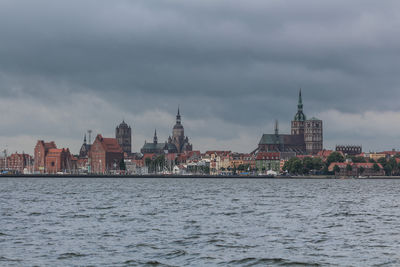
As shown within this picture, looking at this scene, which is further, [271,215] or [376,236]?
[271,215]

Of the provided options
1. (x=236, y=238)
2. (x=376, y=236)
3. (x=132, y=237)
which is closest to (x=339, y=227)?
(x=376, y=236)

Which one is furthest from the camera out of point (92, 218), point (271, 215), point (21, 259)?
point (271, 215)

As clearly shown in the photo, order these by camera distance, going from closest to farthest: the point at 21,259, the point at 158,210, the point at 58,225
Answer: the point at 21,259, the point at 58,225, the point at 158,210

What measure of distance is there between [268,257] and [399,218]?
838 inches

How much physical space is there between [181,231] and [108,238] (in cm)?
469

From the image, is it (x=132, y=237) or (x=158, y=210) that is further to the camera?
(x=158, y=210)

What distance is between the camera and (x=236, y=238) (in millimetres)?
32375

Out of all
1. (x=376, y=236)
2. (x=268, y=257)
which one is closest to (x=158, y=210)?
(x=376, y=236)

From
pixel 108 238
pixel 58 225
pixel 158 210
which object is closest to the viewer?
pixel 108 238

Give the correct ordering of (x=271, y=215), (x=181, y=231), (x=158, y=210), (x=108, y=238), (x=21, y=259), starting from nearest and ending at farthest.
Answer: (x=21, y=259)
(x=108, y=238)
(x=181, y=231)
(x=271, y=215)
(x=158, y=210)

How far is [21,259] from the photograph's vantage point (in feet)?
84.4

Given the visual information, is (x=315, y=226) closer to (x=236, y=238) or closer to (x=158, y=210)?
(x=236, y=238)

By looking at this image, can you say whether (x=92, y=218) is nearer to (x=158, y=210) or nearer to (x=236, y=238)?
(x=158, y=210)

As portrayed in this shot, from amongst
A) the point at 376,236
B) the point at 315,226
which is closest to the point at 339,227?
the point at 315,226
